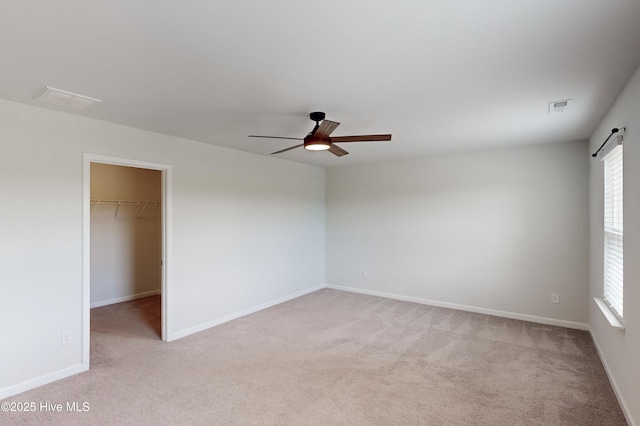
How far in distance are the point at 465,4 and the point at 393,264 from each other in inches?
184

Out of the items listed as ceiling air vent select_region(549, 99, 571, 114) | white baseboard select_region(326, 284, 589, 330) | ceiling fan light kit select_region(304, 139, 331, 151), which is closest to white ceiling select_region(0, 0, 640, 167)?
ceiling air vent select_region(549, 99, 571, 114)

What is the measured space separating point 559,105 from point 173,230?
13.5 feet

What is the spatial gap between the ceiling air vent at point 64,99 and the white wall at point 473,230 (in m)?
4.29

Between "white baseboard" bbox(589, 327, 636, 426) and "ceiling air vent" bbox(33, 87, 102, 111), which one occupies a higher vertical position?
"ceiling air vent" bbox(33, 87, 102, 111)

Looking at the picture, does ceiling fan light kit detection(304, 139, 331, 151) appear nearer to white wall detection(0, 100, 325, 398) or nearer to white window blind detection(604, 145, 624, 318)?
white wall detection(0, 100, 325, 398)

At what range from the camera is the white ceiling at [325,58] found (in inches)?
61.8

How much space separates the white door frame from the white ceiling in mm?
449

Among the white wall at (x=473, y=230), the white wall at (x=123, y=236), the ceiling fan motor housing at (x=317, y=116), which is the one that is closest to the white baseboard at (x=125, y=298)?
the white wall at (x=123, y=236)

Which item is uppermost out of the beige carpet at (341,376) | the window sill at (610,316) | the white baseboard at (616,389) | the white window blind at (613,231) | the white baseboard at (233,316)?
the white window blind at (613,231)

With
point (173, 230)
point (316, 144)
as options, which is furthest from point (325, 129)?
point (173, 230)

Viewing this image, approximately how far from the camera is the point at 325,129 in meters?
2.79

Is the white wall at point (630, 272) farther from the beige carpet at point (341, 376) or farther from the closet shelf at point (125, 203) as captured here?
the closet shelf at point (125, 203)

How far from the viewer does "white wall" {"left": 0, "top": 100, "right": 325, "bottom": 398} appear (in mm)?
2793

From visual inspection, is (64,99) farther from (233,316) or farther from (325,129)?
(233,316)
